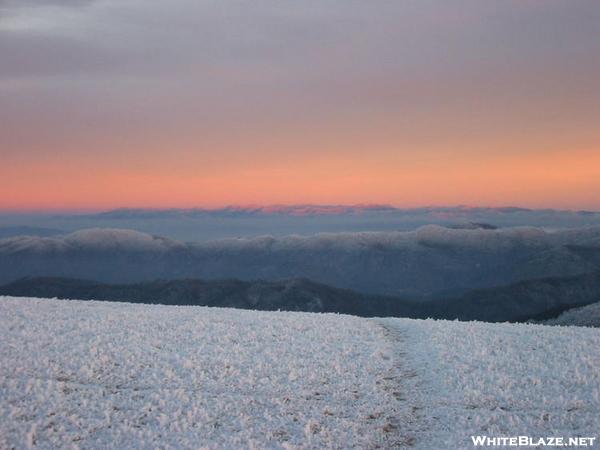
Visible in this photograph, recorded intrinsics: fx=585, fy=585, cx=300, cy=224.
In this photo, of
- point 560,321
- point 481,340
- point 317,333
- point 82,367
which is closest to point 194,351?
point 82,367

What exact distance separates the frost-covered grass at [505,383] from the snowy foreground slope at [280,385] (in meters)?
0.08

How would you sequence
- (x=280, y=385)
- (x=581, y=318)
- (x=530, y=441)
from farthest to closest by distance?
(x=581, y=318) → (x=280, y=385) → (x=530, y=441)

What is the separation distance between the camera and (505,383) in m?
25.0

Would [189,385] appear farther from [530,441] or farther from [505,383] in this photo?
[505,383]

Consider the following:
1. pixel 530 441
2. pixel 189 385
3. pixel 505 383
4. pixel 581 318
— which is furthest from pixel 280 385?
pixel 581 318

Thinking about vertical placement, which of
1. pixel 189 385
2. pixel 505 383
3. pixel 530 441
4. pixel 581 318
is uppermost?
pixel 189 385

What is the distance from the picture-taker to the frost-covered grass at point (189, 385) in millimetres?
19344

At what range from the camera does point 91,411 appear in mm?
20734

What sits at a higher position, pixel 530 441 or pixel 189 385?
pixel 189 385

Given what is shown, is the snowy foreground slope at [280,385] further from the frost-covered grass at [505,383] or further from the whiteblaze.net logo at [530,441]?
the whiteblaze.net logo at [530,441]

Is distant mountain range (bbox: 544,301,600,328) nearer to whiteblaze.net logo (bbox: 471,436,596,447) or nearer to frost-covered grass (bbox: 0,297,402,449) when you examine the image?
frost-covered grass (bbox: 0,297,402,449)

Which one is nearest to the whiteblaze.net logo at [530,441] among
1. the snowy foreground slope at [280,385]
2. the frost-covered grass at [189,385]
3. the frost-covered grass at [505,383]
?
the frost-covered grass at [505,383]

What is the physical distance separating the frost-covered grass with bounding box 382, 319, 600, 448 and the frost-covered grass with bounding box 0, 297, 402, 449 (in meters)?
1.96

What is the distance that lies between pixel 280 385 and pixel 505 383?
9.63 meters
